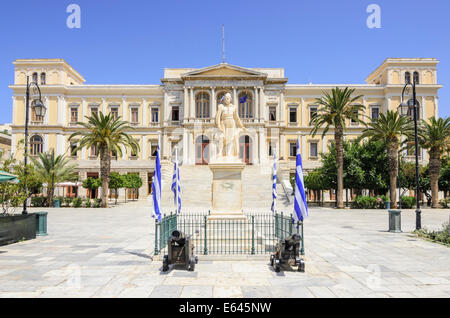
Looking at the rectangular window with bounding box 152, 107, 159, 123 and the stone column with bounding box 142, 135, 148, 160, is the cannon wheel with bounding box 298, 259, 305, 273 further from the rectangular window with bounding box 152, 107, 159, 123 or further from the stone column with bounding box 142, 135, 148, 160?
the rectangular window with bounding box 152, 107, 159, 123

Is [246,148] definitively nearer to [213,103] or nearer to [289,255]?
[213,103]

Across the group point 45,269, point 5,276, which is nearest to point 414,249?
point 45,269

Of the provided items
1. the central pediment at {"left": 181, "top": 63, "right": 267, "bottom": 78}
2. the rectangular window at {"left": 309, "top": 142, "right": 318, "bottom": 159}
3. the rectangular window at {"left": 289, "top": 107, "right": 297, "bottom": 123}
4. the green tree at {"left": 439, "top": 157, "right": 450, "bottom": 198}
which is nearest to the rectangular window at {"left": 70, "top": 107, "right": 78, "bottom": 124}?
the central pediment at {"left": 181, "top": 63, "right": 267, "bottom": 78}

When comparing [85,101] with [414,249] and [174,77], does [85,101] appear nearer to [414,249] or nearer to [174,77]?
[174,77]

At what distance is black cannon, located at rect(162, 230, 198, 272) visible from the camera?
26.1ft

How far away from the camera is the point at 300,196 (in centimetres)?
946

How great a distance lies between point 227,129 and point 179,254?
475 cm

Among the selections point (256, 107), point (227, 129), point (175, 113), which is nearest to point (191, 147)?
point (175, 113)

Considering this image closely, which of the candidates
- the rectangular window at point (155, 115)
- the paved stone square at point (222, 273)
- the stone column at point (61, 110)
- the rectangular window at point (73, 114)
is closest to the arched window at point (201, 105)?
the rectangular window at point (155, 115)

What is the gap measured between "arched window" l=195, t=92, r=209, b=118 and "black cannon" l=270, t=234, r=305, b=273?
40.9 metres

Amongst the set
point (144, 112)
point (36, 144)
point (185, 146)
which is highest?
point (144, 112)

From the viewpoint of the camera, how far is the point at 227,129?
1141cm

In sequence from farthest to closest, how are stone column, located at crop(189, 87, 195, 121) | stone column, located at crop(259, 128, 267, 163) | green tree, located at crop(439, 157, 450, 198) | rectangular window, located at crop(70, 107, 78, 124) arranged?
rectangular window, located at crop(70, 107, 78, 124)
stone column, located at crop(189, 87, 195, 121)
stone column, located at crop(259, 128, 267, 163)
green tree, located at crop(439, 157, 450, 198)

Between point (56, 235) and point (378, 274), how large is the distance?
1202 cm
